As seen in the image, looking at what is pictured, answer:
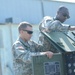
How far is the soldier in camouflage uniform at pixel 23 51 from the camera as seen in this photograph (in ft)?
13.9

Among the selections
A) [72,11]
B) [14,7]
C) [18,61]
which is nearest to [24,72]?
[18,61]

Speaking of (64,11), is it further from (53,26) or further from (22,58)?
(22,58)

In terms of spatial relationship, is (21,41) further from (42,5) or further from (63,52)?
(42,5)

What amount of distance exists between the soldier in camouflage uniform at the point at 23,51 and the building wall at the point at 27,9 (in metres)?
14.5

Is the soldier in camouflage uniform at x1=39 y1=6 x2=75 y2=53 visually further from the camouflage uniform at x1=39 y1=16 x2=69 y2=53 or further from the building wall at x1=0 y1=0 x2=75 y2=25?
the building wall at x1=0 y1=0 x2=75 y2=25

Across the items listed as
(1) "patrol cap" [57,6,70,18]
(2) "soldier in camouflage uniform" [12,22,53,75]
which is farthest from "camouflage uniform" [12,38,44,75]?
(1) "patrol cap" [57,6,70,18]

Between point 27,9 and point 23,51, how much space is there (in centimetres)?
1637

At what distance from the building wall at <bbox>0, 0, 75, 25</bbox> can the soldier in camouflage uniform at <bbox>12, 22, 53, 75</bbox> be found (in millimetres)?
14526

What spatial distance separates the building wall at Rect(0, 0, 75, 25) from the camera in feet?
64.0

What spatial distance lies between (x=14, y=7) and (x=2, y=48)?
8.08 metres

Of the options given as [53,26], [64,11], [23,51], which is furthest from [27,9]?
[23,51]

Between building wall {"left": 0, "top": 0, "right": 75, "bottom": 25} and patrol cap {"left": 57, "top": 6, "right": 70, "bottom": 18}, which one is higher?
building wall {"left": 0, "top": 0, "right": 75, "bottom": 25}

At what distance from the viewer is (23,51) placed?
14.0 feet

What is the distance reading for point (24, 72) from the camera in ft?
14.2
